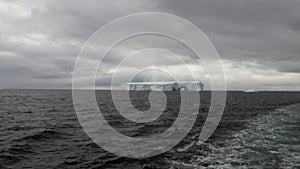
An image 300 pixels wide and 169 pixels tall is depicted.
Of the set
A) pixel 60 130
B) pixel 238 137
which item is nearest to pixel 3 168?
pixel 60 130

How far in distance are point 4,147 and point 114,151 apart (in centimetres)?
735

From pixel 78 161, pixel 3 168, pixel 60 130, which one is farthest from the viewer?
pixel 60 130

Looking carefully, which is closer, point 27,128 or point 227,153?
point 227,153

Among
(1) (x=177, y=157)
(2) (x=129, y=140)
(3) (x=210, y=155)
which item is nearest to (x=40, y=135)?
(2) (x=129, y=140)

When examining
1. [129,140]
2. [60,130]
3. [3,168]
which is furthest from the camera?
[60,130]

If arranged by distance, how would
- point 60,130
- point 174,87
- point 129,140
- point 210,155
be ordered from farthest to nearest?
point 174,87, point 60,130, point 129,140, point 210,155

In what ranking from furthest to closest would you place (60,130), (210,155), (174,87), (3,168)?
(174,87), (60,130), (210,155), (3,168)

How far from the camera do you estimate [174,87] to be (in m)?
191

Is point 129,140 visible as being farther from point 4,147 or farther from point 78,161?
point 4,147

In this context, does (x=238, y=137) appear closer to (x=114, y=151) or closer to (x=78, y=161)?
(x=114, y=151)

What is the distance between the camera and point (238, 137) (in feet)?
76.3

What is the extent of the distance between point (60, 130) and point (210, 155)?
14.9 metres

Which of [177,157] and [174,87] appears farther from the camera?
[174,87]

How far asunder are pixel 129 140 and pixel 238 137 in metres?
9.25
